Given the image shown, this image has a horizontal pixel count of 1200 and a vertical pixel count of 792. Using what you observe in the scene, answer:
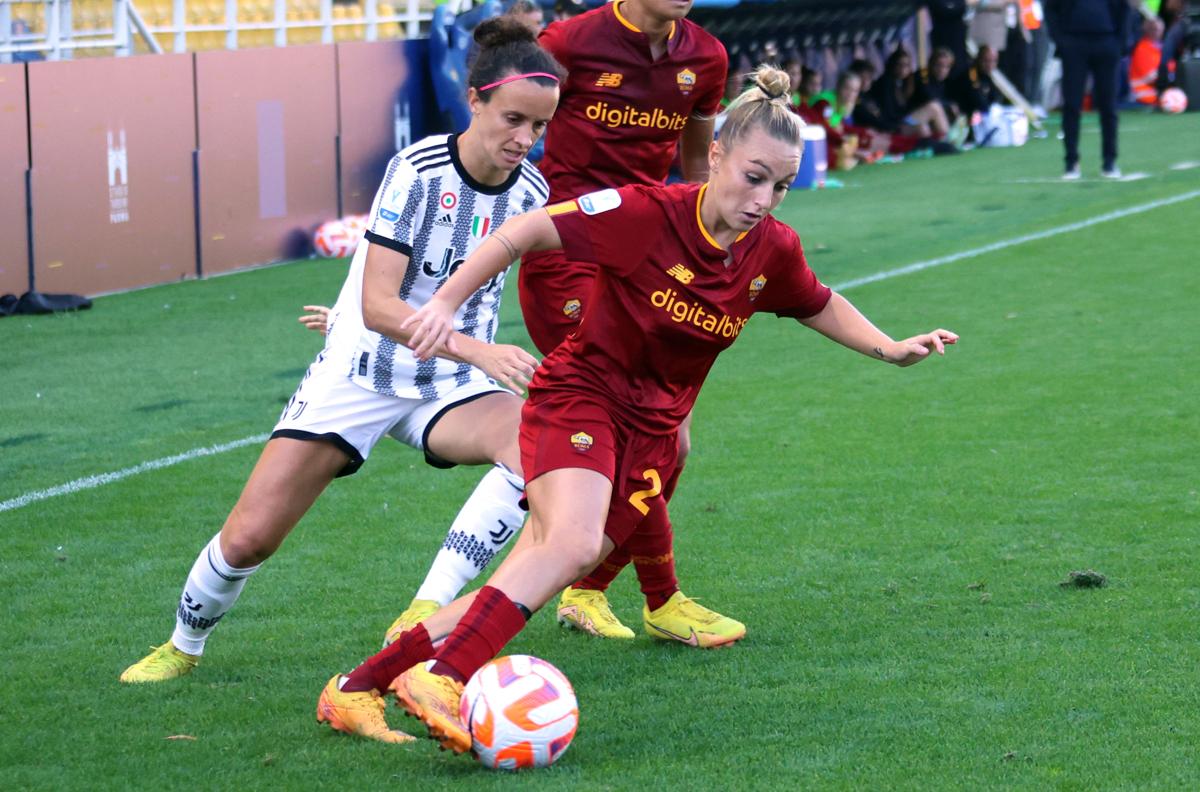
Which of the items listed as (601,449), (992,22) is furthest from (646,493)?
(992,22)

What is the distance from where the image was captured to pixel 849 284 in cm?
1177

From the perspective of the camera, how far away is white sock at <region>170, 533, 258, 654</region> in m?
4.41

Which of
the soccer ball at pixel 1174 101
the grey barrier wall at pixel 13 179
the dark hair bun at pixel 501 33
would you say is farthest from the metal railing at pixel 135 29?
the soccer ball at pixel 1174 101

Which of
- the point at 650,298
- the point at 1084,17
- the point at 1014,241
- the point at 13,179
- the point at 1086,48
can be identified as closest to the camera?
the point at 650,298

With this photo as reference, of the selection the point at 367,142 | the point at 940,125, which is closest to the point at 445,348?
the point at 367,142

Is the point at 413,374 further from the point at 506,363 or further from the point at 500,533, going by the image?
the point at 506,363

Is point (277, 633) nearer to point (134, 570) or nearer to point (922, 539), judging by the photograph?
point (134, 570)

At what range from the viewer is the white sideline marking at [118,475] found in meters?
6.58

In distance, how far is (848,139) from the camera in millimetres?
20266

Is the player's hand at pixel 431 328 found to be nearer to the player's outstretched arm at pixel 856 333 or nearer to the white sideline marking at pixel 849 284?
the player's outstretched arm at pixel 856 333

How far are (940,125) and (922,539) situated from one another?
17.0m

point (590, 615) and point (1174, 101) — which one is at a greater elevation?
point (1174, 101)

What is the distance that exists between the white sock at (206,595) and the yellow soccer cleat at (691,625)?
45.3 inches

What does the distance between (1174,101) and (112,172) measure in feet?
62.4
